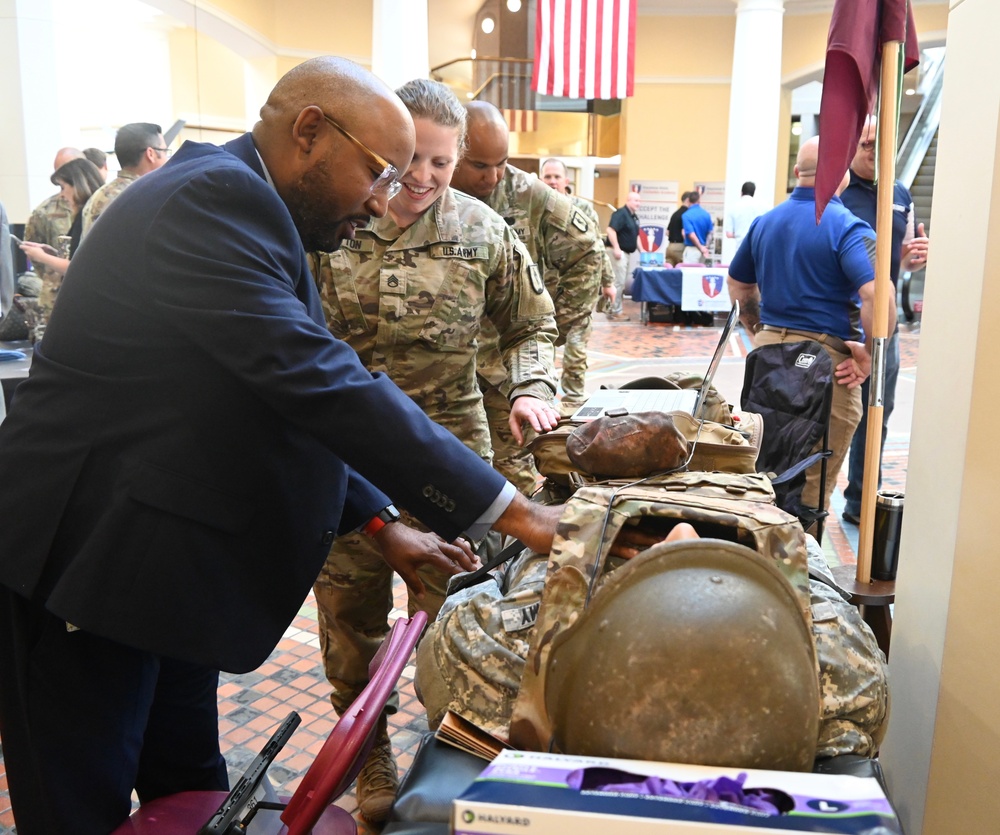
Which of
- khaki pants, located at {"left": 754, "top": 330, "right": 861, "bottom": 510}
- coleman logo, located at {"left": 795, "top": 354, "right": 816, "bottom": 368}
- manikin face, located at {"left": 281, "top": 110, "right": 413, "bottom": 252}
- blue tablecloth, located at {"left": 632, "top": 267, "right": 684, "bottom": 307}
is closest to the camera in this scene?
manikin face, located at {"left": 281, "top": 110, "right": 413, "bottom": 252}

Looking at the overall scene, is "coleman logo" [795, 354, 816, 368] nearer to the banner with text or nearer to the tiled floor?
the tiled floor

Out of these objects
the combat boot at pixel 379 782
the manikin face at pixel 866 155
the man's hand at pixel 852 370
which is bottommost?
the combat boot at pixel 379 782

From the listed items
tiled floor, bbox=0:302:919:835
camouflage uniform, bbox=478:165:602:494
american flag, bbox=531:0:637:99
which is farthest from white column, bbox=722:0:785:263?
camouflage uniform, bbox=478:165:602:494

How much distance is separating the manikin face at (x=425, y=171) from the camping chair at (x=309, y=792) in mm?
1264

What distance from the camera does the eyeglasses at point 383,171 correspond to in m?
1.44

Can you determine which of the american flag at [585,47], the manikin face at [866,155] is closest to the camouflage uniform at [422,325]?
the manikin face at [866,155]

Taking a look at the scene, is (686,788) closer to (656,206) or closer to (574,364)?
(574,364)

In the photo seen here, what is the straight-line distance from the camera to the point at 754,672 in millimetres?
937

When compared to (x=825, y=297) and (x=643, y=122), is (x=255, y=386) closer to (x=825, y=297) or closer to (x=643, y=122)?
(x=825, y=297)

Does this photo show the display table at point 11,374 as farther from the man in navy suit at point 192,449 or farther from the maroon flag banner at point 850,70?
the maroon flag banner at point 850,70

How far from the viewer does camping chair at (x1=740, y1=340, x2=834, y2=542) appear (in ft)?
10.3

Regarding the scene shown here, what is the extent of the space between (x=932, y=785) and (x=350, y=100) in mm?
1605

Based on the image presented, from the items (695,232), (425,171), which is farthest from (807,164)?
(695,232)

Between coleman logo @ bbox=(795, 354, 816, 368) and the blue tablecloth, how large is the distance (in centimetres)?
971
